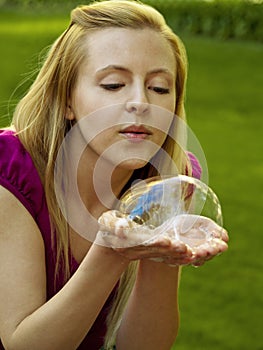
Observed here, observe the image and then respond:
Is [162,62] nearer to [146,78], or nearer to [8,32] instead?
[146,78]

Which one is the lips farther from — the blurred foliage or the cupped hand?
the blurred foliage

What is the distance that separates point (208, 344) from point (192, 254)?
7.88 ft

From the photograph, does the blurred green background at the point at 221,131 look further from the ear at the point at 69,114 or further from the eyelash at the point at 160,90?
the eyelash at the point at 160,90

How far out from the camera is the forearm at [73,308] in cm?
258

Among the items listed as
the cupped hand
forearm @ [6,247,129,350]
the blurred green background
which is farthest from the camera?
the blurred green background

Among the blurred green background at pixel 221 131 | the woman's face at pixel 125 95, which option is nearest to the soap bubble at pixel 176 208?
the woman's face at pixel 125 95

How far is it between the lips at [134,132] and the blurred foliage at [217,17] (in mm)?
12784

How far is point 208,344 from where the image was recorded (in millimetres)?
4703

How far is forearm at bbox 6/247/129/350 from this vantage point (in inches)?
102

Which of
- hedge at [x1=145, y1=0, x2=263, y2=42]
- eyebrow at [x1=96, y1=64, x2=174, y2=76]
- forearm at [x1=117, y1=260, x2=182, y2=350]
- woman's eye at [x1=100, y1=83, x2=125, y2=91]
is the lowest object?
hedge at [x1=145, y1=0, x2=263, y2=42]

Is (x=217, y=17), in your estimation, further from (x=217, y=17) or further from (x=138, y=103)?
(x=138, y=103)

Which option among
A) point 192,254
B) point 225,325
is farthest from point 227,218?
point 192,254

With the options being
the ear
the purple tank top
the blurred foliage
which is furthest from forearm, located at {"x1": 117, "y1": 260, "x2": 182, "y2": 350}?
the blurred foliage

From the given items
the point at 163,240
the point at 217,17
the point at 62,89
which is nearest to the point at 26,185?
the point at 62,89
